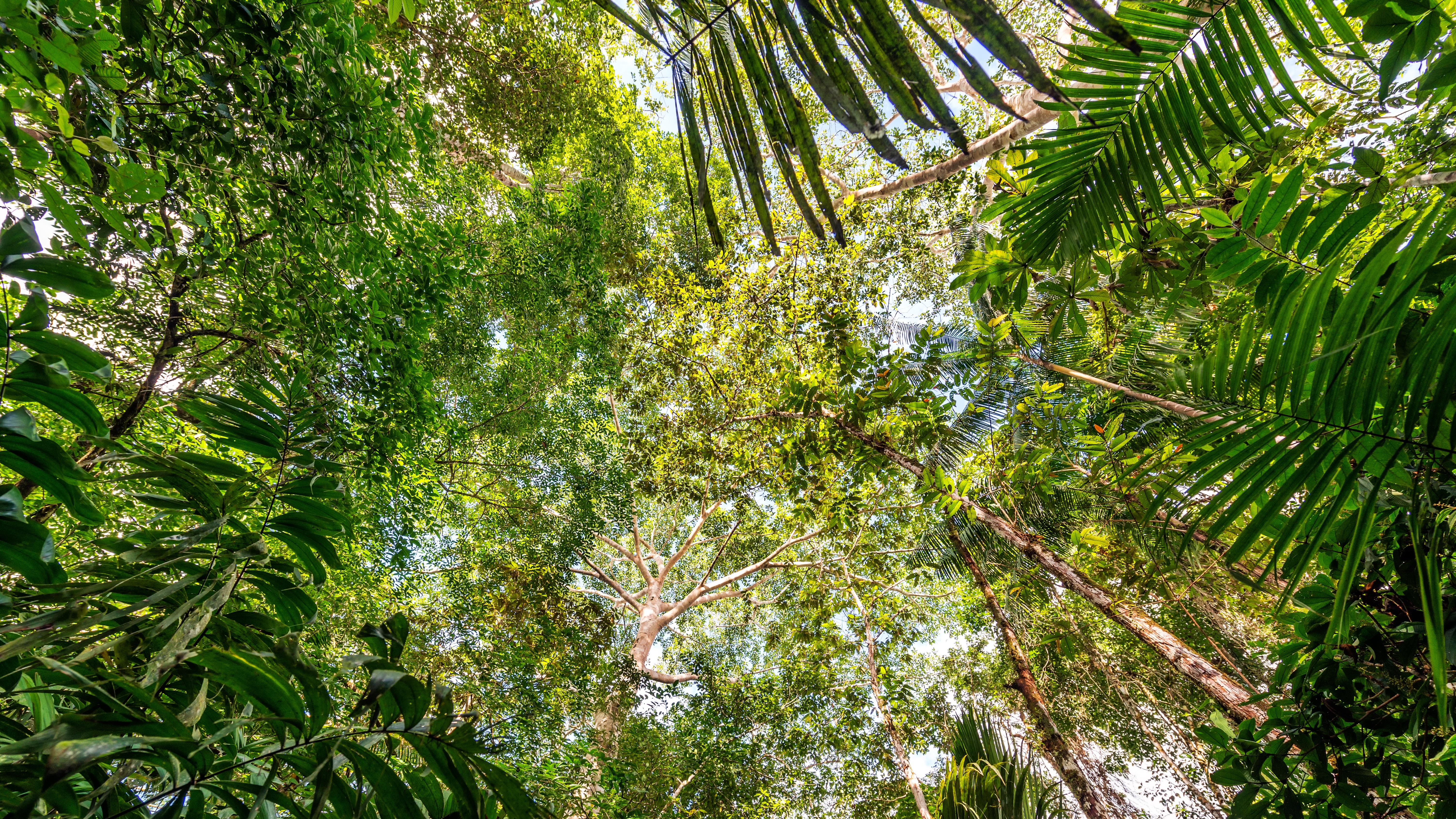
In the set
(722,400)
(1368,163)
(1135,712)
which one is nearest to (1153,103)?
(1368,163)

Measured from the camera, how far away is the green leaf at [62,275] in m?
0.56

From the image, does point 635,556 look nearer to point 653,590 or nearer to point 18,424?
point 653,590

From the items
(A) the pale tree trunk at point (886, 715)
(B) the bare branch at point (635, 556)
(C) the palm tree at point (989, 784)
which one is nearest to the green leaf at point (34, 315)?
(C) the palm tree at point (989, 784)

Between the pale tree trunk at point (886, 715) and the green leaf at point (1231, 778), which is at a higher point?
the green leaf at point (1231, 778)

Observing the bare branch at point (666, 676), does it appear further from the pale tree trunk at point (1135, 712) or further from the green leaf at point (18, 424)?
the green leaf at point (18, 424)

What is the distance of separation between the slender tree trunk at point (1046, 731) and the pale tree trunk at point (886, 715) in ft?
3.60

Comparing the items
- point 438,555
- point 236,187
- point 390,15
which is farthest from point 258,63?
point 438,555

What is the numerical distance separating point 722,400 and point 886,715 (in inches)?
115

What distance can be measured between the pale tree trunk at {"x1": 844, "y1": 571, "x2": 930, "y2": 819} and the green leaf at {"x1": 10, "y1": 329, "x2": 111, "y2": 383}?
422 cm

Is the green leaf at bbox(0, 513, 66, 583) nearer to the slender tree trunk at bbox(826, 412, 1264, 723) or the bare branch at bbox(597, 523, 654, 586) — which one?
the slender tree trunk at bbox(826, 412, 1264, 723)

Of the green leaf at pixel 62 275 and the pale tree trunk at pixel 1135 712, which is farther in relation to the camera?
the pale tree trunk at pixel 1135 712

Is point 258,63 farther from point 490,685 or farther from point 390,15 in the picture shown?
point 490,685

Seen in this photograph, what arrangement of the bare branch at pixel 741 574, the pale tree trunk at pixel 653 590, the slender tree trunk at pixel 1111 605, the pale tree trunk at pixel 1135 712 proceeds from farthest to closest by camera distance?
the bare branch at pixel 741 574
the pale tree trunk at pixel 653 590
the pale tree trunk at pixel 1135 712
the slender tree trunk at pixel 1111 605

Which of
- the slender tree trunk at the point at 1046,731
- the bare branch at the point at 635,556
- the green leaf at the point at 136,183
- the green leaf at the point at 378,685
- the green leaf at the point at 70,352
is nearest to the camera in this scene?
the green leaf at the point at 378,685
